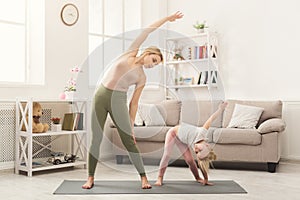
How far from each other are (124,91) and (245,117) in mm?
2038

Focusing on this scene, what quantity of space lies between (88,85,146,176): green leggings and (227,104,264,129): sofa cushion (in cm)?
180

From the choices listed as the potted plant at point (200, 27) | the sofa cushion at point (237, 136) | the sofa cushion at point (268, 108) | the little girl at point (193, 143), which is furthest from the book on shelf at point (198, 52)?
the little girl at point (193, 143)

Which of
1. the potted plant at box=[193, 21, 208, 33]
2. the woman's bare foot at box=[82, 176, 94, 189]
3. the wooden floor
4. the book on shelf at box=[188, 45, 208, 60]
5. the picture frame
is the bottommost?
the wooden floor

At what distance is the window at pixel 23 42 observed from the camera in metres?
4.68

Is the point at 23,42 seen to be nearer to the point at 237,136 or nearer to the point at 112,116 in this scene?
the point at 112,116

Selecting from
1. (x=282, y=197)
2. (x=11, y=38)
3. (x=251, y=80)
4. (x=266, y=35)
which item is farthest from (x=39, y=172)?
(x=266, y=35)

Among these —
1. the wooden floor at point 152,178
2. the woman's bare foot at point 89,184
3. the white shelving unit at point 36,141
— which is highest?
the white shelving unit at point 36,141

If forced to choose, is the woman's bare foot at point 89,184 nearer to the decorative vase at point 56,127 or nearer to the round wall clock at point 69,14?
the decorative vase at point 56,127

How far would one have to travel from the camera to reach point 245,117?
492 centimetres

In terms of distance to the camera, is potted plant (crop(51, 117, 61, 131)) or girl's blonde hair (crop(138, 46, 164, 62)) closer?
girl's blonde hair (crop(138, 46, 164, 62))

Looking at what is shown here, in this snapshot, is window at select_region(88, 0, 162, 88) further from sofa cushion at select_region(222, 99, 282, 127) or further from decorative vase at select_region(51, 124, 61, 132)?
sofa cushion at select_region(222, 99, 282, 127)

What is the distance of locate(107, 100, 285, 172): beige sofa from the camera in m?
4.43

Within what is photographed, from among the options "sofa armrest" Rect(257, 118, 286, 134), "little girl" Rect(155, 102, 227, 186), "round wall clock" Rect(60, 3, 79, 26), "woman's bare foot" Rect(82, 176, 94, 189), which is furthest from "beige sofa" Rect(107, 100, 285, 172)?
"round wall clock" Rect(60, 3, 79, 26)

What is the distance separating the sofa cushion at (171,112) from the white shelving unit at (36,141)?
1089 mm
